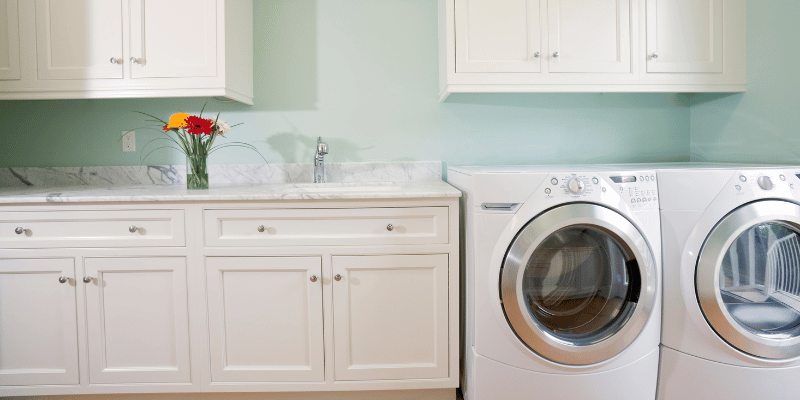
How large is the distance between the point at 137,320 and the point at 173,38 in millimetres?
1132

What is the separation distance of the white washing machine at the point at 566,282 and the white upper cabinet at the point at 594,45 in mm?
577

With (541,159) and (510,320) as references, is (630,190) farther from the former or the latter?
(541,159)

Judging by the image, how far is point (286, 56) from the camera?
219 cm

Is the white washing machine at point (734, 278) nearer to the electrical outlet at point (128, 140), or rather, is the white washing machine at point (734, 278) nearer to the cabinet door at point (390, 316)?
the cabinet door at point (390, 316)

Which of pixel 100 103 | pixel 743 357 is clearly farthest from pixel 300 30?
pixel 743 357

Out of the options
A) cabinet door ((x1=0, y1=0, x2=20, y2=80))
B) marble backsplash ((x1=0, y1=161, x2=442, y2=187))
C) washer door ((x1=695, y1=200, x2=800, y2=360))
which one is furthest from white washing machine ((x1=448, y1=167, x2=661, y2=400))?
cabinet door ((x1=0, y1=0, x2=20, y2=80))

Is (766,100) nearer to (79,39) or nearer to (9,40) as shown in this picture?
(79,39)

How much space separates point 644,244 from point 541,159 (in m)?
0.86

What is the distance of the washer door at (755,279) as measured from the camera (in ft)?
4.86

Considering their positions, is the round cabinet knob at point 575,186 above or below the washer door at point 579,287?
above

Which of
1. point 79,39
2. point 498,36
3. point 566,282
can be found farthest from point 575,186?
point 79,39

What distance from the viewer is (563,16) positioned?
1876 mm

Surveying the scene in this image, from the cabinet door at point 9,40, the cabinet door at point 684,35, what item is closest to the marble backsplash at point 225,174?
the cabinet door at point 9,40

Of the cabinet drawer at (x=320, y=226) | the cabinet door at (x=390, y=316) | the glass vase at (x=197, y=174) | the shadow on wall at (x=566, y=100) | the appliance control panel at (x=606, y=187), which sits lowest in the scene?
the cabinet door at (x=390, y=316)
